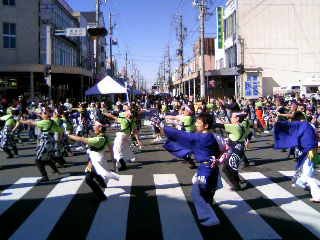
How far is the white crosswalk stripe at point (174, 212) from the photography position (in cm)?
543

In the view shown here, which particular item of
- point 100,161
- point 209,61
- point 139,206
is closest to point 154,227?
point 139,206

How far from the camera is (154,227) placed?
5.68m

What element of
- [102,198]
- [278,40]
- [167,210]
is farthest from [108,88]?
[278,40]

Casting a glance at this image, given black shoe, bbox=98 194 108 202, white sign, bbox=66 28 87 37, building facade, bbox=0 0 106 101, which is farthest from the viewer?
building facade, bbox=0 0 106 101

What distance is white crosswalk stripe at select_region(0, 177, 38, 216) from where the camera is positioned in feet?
23.1

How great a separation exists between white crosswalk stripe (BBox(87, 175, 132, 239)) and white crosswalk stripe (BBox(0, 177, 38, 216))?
5.76ft

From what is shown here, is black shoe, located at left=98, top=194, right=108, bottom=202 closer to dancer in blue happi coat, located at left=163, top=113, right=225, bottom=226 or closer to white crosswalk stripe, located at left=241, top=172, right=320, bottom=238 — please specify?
dancer in blue happi coat, located at left=163, top=113, right=225, bottom=226

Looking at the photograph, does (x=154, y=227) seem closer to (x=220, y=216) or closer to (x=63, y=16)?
(x=220, y=216)

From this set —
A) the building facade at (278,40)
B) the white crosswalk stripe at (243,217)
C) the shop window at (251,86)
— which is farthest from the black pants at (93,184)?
the building facade at (278,40)

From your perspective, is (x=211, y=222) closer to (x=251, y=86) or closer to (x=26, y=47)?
(x=26, y=47)

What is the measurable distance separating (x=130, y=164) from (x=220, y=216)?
5391 mm

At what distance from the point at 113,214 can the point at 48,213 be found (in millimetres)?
1136

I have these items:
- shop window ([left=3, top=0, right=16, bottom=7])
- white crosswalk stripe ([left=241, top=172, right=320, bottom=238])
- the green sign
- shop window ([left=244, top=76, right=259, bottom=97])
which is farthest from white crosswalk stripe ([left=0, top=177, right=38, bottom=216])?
the green sign

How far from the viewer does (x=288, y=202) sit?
7.08 meters
